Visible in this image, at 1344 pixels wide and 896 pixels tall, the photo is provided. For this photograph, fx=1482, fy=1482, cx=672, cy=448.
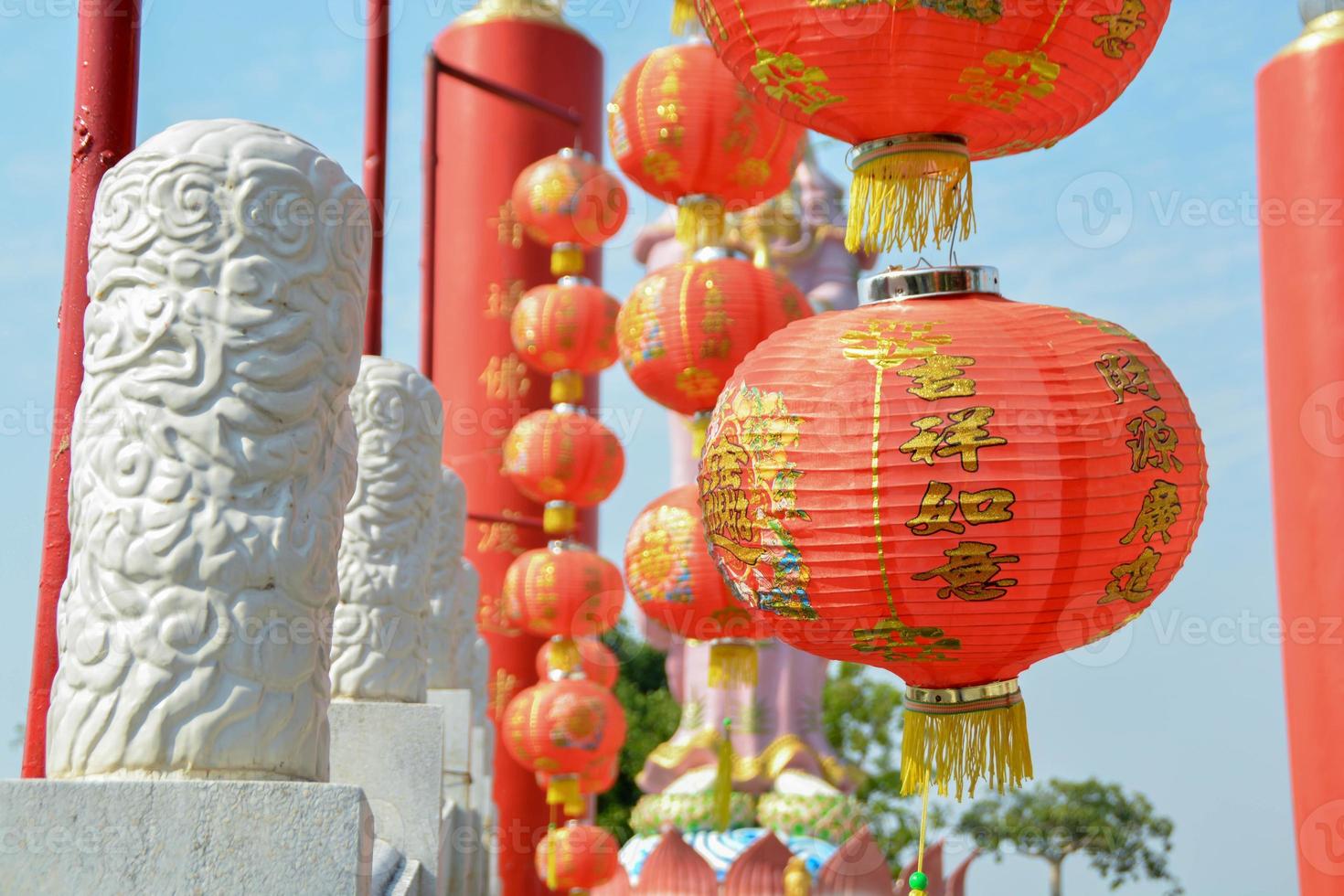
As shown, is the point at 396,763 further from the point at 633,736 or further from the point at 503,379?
the point at 633,736

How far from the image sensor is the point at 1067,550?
2311 millimetres

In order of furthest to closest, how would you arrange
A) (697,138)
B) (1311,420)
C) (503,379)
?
(503,379)
(1311,420)
(697,138)

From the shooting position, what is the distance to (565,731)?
22.1 ft

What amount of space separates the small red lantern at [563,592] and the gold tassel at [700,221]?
2.46 metres

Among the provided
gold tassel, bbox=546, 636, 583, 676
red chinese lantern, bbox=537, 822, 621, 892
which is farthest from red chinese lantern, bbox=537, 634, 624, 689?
red chinese lantern, bbox=537, 822, 621, 892

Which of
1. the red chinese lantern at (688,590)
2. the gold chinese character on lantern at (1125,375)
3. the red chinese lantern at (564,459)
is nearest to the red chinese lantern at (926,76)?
the gold chinese character on lantern at (1125,375)

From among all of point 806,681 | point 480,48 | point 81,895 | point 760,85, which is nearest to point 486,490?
point 806,681

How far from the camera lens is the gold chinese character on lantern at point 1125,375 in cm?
236

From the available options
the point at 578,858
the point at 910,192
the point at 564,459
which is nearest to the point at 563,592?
the point at 564,459

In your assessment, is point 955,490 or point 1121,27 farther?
point 1121,27

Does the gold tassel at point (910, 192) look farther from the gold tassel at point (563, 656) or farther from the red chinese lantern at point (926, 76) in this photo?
the gold tassel at point (563, 656)

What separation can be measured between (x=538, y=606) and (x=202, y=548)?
15.1ft

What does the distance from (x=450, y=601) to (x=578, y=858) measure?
200 centimetres

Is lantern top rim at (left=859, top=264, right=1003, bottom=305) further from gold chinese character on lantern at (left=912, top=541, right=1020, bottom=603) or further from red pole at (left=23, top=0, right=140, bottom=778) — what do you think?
red pole at (left=23, top=0, right=140, bottom=778)
